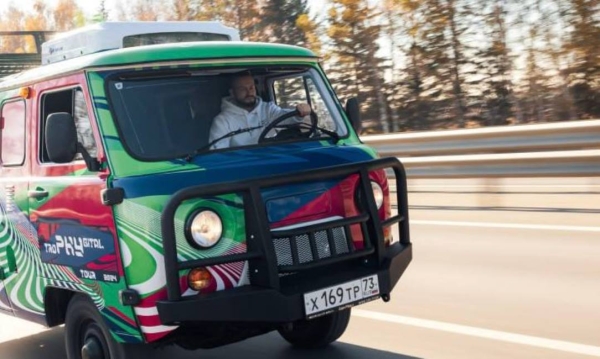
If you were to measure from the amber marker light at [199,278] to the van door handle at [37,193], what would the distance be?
1.27 meters

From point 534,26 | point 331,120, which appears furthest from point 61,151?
point 534,26

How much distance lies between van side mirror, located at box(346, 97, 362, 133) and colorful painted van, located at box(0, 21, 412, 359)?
8 centimetres

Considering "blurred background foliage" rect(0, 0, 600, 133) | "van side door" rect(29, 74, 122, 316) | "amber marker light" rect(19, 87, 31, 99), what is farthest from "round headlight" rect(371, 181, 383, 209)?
"blurred background foliage" rect(0, 0, 600, 133)

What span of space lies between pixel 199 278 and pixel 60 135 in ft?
3.60

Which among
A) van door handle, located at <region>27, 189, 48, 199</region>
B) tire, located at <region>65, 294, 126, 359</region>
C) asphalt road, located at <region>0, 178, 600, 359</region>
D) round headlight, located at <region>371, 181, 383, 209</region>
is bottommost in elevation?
asphalt road, located at <region>0, 178, 600, 359</region>

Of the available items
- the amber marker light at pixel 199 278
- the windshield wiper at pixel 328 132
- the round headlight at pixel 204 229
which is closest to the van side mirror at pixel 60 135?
the round headlight at pixel 204 229

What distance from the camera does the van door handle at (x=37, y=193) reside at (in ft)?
17.6

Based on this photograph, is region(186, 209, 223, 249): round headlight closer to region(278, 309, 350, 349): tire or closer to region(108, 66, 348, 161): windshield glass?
region(108, 66, 348, 161): windshield glass

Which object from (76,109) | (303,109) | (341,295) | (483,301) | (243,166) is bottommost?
(483,301)

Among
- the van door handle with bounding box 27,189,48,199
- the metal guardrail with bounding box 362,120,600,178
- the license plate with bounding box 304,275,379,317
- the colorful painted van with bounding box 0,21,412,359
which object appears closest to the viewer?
the colorful painted van with bounding box 0,21,412,359

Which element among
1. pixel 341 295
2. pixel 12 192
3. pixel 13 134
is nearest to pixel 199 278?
pixel 341 295

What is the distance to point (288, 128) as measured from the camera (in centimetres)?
554

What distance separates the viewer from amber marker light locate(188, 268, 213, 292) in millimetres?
4559

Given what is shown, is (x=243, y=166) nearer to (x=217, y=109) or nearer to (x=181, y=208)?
(x=181, y=208)
